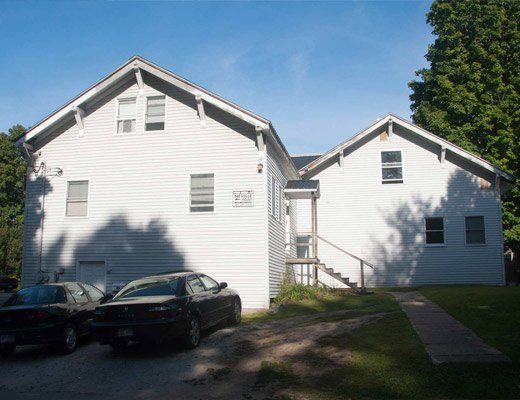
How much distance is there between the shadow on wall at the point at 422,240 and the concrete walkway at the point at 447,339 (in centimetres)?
932

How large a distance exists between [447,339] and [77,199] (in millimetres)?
13666

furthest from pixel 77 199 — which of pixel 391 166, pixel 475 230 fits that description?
pixel 475 230

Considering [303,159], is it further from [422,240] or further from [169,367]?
[169,367]

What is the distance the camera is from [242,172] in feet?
57.1

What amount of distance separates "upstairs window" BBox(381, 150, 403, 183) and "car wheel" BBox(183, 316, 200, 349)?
15467 millimetres

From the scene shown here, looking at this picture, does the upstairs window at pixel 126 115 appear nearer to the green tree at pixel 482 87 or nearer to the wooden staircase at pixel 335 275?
the wooden staircase at pixel 335 275

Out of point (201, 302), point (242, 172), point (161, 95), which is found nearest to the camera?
point (201, 302)

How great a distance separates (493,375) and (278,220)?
39.9 ft

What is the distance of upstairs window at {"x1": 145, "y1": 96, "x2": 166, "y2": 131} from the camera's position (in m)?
18.5

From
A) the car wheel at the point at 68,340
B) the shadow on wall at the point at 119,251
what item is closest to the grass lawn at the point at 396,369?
the car wheel at the point at 68,340

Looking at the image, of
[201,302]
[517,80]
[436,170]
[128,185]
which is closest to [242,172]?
[128,185]

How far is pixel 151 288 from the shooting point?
11172 millimetres

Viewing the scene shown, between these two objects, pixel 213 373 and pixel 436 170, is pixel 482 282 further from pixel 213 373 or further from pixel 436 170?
pixel 213 373

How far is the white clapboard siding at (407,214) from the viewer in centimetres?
2308
